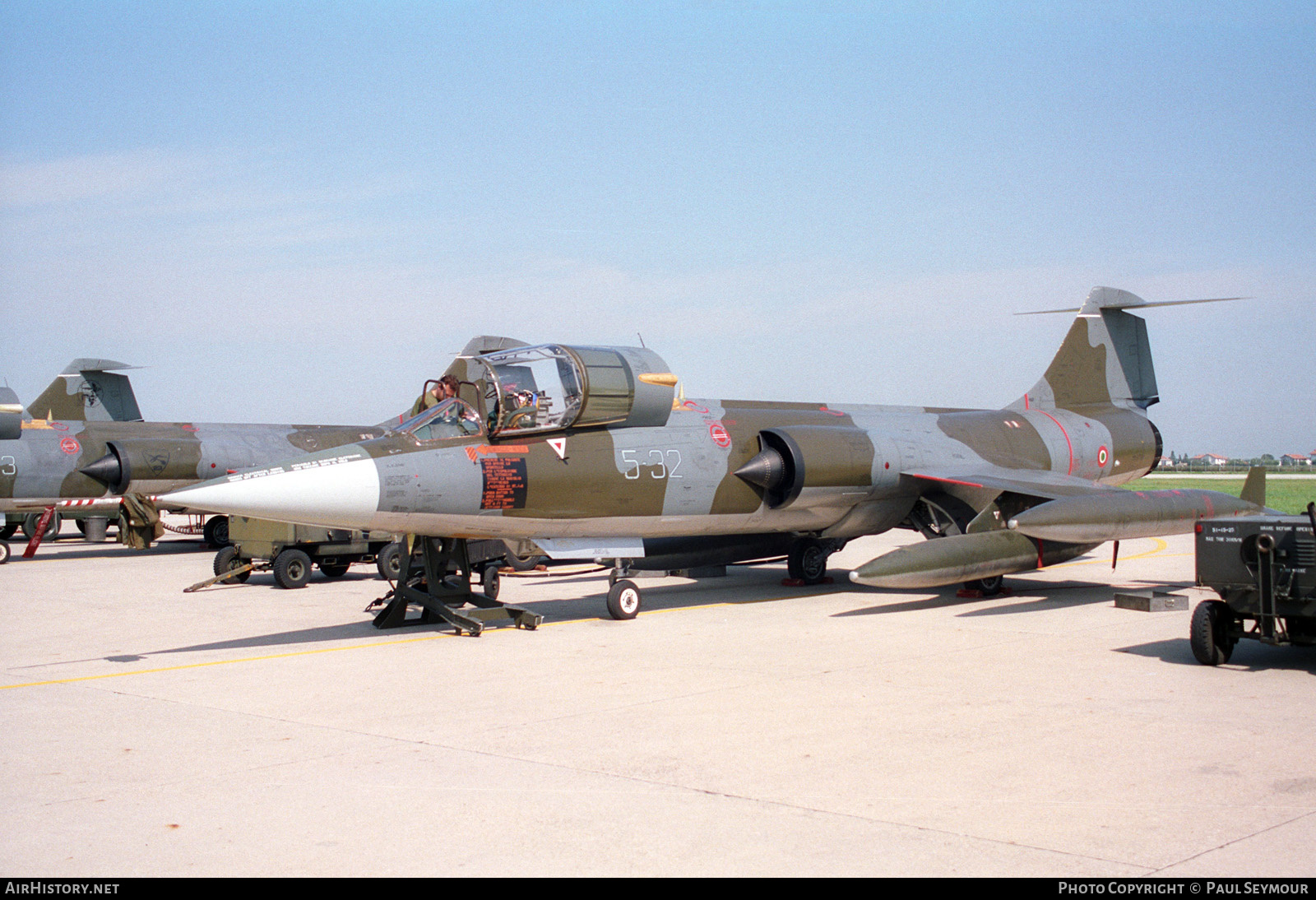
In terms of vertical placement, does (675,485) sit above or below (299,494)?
below

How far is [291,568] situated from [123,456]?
7383mm

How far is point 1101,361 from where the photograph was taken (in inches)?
702

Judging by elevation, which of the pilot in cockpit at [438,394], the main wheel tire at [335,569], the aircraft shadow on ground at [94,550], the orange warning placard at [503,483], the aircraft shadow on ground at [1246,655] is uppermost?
the pilot in cockpit at [438,394]

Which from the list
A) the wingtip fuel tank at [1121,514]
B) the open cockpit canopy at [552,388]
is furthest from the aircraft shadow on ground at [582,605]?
the wingtip fuel tank at [1121,514]

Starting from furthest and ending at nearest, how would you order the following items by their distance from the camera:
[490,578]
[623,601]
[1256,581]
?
[490,578], [623,601], [1256,581]

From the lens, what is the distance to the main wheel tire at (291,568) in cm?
1567

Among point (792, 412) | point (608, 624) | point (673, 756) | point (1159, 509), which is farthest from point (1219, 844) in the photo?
point (792, 412)

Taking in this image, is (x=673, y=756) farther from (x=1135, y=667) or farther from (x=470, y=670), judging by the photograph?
(x=1135, y=667)

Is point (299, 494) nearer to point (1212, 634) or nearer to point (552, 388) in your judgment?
point (552, 388)

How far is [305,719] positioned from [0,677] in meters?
3.46

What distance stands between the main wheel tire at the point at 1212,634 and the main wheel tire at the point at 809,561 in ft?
23.2

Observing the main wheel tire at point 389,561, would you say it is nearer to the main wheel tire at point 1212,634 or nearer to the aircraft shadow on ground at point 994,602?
the aircraft shadow on ground at point 994,602

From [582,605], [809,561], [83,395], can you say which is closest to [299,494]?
[582,605]

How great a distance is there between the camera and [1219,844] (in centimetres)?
441
